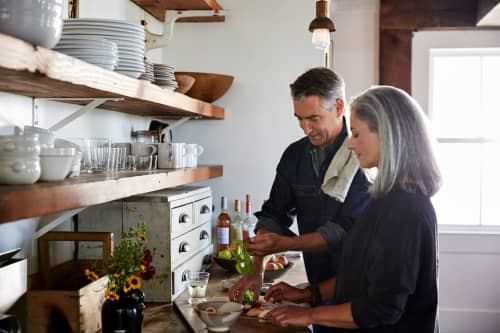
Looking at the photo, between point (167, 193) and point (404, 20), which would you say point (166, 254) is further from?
point (404, 20)

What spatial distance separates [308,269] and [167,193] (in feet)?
2.09

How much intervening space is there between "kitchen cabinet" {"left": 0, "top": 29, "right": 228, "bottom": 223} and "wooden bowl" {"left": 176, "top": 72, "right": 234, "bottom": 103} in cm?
94

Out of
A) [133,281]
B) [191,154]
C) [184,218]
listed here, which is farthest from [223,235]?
[133,281]

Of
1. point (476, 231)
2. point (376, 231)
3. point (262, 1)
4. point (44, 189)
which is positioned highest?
point (262, 1)

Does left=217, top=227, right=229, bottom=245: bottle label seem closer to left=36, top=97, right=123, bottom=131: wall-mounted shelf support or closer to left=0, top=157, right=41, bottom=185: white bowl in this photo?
left=36, top=97, right=123, bottom=131: wall-mounted shelf support

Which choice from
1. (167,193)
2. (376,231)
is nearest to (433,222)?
(376,231)

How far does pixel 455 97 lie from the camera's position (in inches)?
177

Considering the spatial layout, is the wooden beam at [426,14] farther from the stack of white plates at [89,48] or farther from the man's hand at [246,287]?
the stack of white plates at [89,48]

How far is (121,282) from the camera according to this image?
1655 mm

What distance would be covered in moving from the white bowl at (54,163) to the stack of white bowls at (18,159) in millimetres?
88

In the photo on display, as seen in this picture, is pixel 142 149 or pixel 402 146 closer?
pixel 402 146

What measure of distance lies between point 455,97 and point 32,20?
3.82 meters

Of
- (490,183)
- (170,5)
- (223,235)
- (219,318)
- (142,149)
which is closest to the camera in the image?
(219,318)

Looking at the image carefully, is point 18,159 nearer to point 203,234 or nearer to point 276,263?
point 203,234
